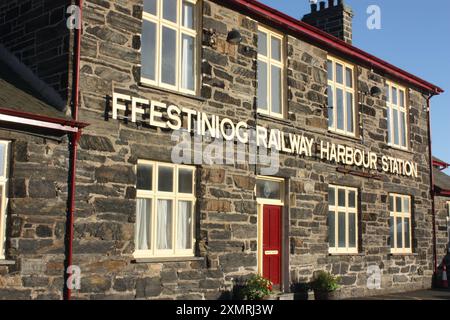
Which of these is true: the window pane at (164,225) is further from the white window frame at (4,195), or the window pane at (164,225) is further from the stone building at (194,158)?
the white window frame at (4,195)

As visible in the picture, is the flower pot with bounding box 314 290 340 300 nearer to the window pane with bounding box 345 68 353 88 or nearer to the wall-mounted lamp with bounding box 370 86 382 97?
the window pane with bounding box 345 68 353 88

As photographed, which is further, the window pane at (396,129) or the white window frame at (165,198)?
the window pane at (396,129)

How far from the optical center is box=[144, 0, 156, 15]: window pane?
1103cm

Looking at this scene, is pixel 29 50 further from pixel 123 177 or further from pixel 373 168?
pixel 373 168

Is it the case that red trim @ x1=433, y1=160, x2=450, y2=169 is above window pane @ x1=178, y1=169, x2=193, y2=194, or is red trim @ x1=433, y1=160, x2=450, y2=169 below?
above

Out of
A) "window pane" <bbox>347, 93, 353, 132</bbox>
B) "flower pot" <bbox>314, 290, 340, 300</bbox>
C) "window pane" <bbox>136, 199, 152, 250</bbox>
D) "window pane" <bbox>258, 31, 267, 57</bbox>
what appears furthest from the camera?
"window pane" <bbox>347, 93, 353, 132</bbox>

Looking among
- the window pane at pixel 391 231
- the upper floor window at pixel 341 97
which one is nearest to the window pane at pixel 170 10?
the upper floor window at pixel 341 97

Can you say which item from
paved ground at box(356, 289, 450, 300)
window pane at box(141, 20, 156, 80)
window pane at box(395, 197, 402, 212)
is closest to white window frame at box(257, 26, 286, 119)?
window pane at box(141, 20, 156, 80)

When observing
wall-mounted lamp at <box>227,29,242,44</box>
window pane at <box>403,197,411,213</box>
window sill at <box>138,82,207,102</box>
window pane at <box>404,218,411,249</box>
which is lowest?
window pane at <box>404,218,411,249</box>

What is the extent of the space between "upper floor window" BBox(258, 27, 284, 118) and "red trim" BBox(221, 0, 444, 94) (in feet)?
1.19

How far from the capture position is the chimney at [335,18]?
56.8ft

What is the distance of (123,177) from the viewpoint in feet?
33.2

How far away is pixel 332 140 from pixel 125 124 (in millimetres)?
6386

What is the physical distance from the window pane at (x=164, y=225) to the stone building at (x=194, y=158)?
0.03 metres
